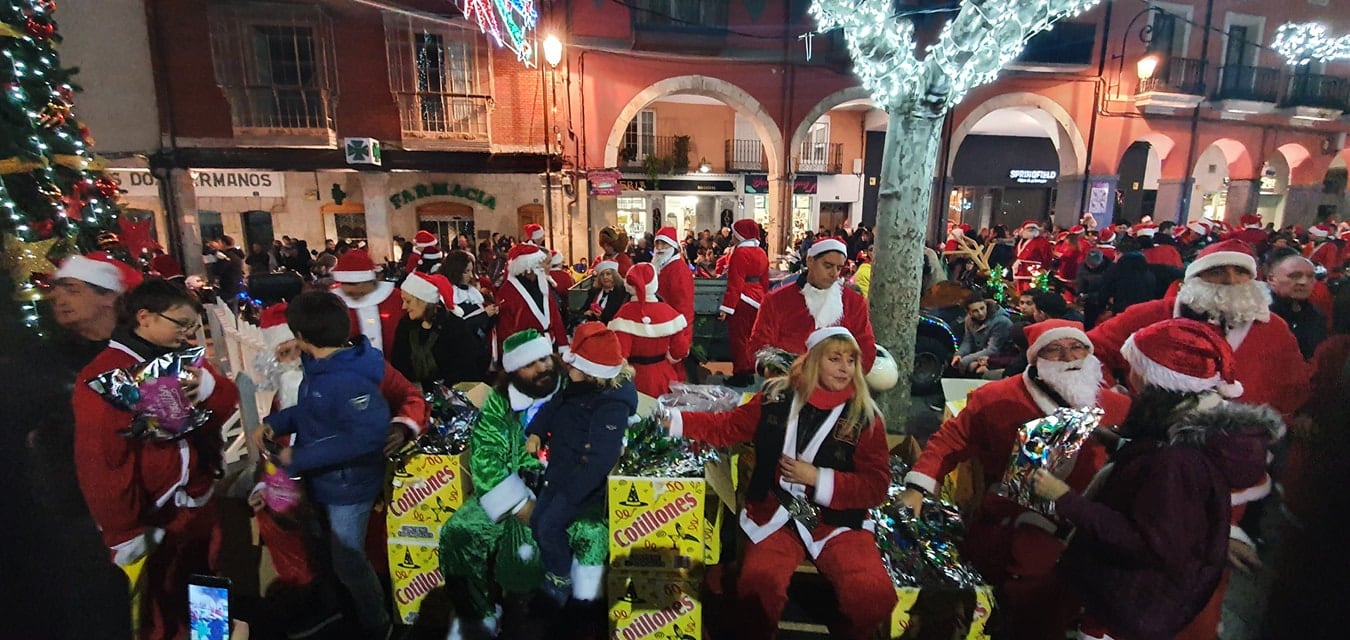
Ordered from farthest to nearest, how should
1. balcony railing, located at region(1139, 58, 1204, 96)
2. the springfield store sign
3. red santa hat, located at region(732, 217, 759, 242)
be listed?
1. balcony railing, located at region(1139, 58, 1204, 96)
2. the springfield store sign
3. red santa hat, located at region(732, 217, 759, 242)

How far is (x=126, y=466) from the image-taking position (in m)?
2.47

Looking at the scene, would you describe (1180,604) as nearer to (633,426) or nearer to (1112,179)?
(633,426)

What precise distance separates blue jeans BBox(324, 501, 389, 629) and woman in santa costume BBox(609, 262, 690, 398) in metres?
2.28

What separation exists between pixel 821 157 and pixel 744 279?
16.5 m

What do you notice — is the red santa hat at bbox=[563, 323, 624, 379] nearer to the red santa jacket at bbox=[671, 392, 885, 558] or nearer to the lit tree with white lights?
the red santa jacket at bbox=[671, 392, 885, 558]

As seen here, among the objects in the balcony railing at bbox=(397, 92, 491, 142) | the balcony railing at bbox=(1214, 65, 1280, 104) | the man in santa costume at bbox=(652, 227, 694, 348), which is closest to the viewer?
the man in santa costume at bbox=(652, 227, 694, 348)

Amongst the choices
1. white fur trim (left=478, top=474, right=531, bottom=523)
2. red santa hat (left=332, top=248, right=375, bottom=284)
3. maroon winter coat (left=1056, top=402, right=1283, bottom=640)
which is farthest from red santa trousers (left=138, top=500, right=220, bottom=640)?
maroon winter coat (left=1056, top=402, right=1283, bottom=640)

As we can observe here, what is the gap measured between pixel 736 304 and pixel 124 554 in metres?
5.25

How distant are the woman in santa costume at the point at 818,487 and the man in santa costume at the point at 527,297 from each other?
3.15 meters

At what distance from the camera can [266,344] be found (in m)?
3.78

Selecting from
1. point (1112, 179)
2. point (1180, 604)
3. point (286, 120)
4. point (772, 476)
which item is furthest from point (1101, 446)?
point (1112, 179)

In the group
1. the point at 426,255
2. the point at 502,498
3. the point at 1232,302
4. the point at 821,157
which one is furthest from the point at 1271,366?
the point at 821,157

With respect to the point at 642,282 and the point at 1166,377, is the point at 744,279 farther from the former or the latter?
the point at 1166,377

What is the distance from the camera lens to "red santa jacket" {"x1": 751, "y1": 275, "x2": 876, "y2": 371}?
13.5ft
